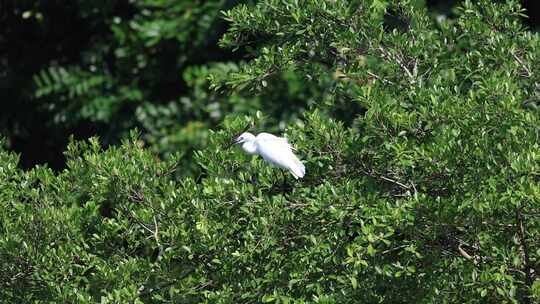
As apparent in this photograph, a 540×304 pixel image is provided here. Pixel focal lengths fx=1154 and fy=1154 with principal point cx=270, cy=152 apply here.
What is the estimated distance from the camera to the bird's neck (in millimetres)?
4418

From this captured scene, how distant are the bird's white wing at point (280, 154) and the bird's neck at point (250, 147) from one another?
0.10ft

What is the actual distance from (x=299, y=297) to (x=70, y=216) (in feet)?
3.17

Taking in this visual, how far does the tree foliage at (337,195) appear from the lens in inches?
154

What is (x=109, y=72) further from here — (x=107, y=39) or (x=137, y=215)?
(x=137, y=215)

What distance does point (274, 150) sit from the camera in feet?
13.9

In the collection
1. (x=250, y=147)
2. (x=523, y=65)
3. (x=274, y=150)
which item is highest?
(x=523, y=65)

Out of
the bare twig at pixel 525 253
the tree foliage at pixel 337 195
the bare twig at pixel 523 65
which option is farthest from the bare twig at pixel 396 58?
the bare twig at pixel 525 253

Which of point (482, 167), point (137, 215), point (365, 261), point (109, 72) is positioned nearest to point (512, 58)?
point (482, 167)

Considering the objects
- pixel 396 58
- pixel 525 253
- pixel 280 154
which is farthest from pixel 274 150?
pixel 525 253

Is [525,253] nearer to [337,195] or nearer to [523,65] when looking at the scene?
[337,195]

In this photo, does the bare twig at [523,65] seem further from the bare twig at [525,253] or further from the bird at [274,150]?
the bird at [274,150]

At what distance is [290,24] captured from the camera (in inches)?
181

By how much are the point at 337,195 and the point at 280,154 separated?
31 centimetres

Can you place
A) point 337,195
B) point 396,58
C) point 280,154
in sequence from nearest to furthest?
point 337,195
point 280,154
point 396,58
